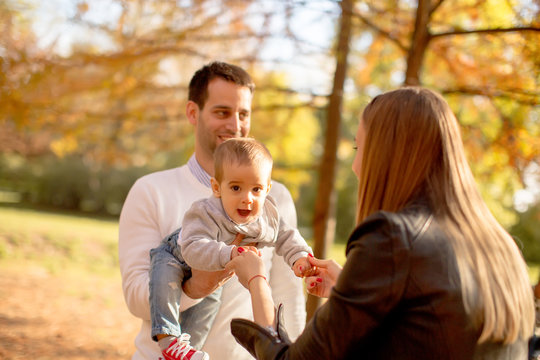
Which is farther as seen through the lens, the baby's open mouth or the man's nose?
the man's nose

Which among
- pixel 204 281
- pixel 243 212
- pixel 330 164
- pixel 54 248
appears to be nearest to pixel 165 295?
pixel 204 281

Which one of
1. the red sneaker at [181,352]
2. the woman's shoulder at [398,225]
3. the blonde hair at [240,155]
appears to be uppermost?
the blonde hair at [240,155]

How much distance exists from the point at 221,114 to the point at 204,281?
1054mm

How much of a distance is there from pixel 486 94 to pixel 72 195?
757 inches

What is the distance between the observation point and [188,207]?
8.74 feet

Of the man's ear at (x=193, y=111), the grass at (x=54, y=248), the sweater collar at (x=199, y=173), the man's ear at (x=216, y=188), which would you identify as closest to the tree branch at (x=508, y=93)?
the man's ear at (x=193, y=111)

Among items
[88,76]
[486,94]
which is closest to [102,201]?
[88,76]

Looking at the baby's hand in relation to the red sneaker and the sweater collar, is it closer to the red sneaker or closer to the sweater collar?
the red sneaker

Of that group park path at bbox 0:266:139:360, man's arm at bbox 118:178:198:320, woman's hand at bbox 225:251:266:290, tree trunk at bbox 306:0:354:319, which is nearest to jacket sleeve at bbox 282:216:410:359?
woman's hand at bbox 225:251:266:290

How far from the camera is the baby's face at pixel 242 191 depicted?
218 centimetres

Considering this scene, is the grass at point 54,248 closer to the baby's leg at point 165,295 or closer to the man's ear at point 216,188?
the baby's leg at point 165,295

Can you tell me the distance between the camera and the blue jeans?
222cm

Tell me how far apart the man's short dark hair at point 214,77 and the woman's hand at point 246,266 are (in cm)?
123

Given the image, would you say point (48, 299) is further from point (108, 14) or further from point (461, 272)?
point (461, 272)
